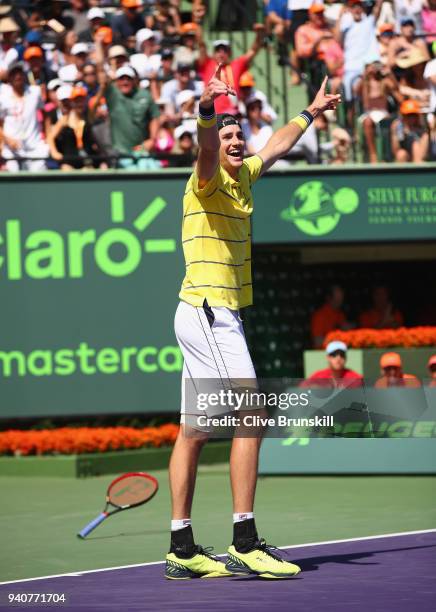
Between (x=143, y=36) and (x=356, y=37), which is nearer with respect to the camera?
(x=143, y=36)

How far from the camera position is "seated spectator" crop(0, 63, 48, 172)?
14835 mm

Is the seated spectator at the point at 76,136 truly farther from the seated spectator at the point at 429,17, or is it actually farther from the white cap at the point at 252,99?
the seated spectator at the point at 429,17

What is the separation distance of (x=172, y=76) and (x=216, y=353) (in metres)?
9.14

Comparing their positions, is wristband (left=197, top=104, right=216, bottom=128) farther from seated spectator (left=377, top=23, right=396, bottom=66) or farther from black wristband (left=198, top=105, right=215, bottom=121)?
seated spectator (left=377, top=23, right=396, bottom=66)

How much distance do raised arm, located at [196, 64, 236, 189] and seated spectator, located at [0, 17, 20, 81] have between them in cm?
902

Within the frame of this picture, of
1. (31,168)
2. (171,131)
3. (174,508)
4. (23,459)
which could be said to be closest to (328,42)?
(171,131)

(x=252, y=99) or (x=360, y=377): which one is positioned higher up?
(x=252, y=99)

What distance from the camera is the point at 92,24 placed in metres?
16.4

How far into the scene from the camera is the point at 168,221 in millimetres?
14586

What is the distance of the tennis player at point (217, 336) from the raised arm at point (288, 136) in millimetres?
316

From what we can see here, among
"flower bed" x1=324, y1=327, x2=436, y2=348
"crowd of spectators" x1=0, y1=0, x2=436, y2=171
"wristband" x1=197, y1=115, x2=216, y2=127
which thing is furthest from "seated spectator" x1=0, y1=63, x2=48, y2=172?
"wristband" x1=197, y1=115, x2=216, y2=127

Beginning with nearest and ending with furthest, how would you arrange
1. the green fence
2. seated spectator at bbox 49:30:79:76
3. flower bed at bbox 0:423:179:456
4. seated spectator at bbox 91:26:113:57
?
flower bed at bbox 0:423:179:456 < the green fence < seated spectator at bbox 91:26:113:57 < seated spectator at bbox 49:30:79:76

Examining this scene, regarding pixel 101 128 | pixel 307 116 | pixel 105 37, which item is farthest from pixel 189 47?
pixel 307 116

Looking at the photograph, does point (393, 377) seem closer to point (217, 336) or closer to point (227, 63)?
point (227, 63)
